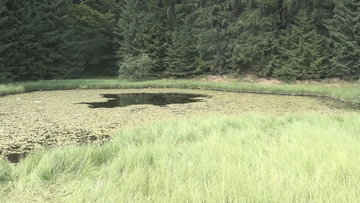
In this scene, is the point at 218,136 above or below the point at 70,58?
below

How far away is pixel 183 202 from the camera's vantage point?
80.1 inches

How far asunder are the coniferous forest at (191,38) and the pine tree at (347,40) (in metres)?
0.05

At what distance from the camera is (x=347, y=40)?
1490 cm

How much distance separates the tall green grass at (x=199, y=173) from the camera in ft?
7.04

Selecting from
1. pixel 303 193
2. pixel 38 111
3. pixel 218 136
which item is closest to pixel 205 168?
pixel 303 193

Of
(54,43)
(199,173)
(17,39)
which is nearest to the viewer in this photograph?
(199,173)

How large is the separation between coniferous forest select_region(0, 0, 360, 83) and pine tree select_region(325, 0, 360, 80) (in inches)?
2.0

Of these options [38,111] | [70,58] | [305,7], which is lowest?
[38,111]

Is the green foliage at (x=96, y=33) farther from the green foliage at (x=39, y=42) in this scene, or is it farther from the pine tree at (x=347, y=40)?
the pine tree at (x=347, y=40)

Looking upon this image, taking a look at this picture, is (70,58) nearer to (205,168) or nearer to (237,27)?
(237,27)

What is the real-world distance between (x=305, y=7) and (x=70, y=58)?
17.7 m

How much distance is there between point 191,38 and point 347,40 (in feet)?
34.9

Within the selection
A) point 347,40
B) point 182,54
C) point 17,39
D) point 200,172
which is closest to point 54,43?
A: point 17,39

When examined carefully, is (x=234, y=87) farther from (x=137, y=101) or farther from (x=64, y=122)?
(x=64, y=122)
